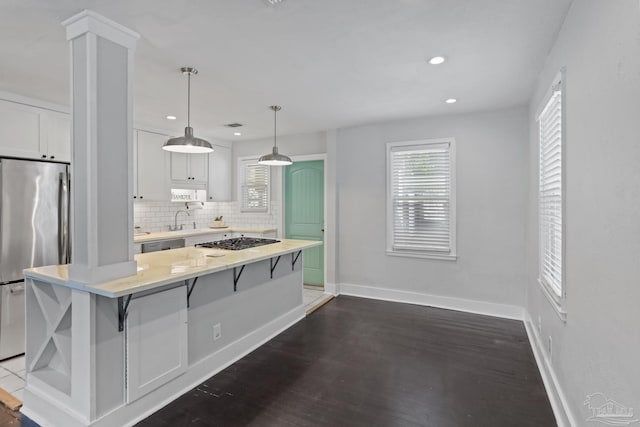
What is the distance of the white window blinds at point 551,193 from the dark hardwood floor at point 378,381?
0.82 meters

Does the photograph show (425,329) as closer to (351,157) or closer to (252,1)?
(351,157)

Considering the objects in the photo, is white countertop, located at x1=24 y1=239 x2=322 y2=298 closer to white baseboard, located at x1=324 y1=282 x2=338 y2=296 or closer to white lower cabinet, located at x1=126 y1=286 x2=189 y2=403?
white lower cabinet, located at x1=126 y1=286 x2=189 y2=403

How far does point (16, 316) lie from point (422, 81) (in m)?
4.39

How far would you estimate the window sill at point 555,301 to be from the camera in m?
1.97

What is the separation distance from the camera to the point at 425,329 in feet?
11.5

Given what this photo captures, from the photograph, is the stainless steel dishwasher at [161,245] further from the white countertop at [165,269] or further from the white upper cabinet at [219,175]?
the white countertop at [165,269]

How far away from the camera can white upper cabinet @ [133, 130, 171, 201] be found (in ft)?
14.3

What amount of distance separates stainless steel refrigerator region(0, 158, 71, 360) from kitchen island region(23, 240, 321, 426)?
1229 mm

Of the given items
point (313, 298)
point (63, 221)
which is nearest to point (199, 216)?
point (63, 221)

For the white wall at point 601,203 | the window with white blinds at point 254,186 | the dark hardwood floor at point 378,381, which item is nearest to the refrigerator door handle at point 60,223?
the dark hardwood floor at point 378,381

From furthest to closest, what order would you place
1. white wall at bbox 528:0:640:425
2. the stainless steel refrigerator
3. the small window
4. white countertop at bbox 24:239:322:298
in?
the stainless steel refrigerator < the small window < white countertop at bbox 24:239:322:298 < white wall at bbox 528:0:640:425

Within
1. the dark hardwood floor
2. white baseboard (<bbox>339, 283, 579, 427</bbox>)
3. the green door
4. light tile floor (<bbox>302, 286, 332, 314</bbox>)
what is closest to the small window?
white baseboard (<bbox>339, 283, 579, 427</bbox>)

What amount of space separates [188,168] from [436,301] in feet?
13.5

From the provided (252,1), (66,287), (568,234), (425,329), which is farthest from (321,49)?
(425,329)
